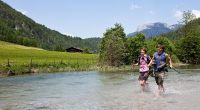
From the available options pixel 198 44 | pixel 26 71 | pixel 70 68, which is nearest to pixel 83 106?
pixel 26 71

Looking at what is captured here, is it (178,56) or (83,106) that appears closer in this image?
(83,106)

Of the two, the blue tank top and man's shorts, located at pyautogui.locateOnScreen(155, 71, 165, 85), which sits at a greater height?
the blue tank top

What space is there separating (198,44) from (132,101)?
318ft

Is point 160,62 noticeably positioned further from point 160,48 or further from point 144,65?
point 144,65

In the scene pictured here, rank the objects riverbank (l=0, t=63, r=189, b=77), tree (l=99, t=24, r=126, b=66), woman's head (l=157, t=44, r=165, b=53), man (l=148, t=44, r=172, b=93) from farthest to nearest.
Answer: tree (l=99, t=24, r=126, b=66), riverbank (l=0, t=63, r=189, b=77), man (l=148, t=44, r=172, b=93), woman's head (l=157, t=44, r=165, b=53)

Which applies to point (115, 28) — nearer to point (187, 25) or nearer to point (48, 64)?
point (48, 64)

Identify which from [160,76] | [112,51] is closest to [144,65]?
[160,76]

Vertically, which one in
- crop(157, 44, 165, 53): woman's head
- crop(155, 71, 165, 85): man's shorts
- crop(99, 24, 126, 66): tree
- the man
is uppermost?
crop(99, 24, 126, 66): tree

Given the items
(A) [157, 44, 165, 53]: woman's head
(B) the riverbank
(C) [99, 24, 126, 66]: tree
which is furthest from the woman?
(C) [99, 24, 126, 66]: tree

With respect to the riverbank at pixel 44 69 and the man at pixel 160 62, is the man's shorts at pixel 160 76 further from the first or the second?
the riverbank at pixel 44 69

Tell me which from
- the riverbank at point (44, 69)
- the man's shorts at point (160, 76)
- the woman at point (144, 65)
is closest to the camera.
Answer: the man's shorts at point (160, 76)

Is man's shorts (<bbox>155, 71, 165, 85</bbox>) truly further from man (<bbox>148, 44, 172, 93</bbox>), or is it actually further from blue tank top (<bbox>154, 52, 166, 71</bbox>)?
blue tank top (<bbox>154, 52, 166, 71</bbox>)

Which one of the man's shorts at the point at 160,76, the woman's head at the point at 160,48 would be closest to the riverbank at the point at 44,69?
the man's shorts at the point at 160,76

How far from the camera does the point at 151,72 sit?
23141 millimetres
